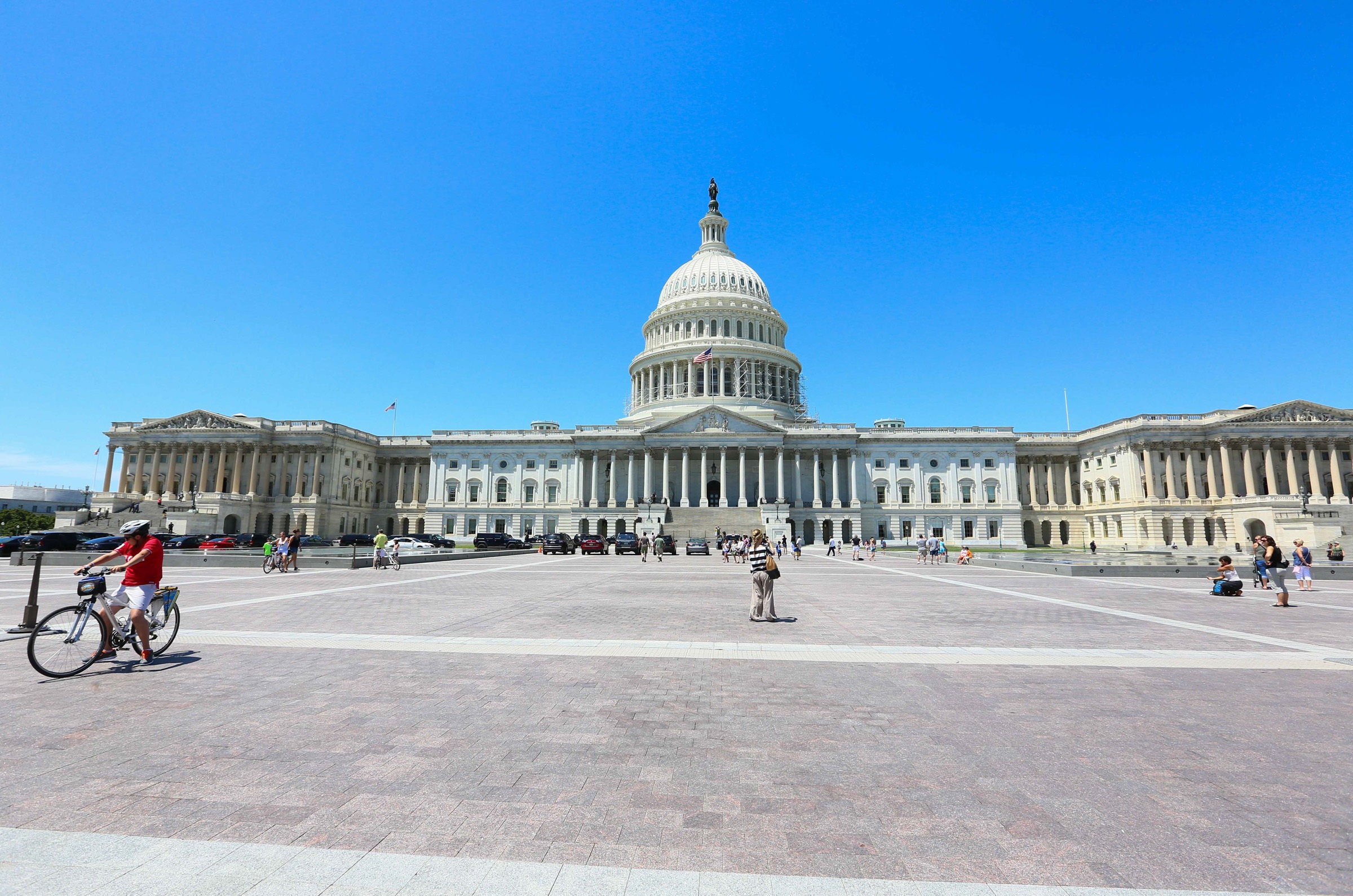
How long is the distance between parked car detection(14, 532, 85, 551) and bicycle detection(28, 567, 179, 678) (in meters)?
39.6

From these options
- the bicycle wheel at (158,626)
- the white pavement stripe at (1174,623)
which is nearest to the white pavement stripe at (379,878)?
the bicycle wheel at (158,626)

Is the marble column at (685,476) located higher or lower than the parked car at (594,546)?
higher

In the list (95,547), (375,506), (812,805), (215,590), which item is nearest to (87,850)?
(812,805)

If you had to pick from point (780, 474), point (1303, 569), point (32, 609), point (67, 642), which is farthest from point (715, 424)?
point (67, 642)

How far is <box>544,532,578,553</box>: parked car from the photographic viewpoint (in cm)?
5462

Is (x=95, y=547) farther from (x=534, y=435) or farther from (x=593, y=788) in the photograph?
(x=534, y=435)

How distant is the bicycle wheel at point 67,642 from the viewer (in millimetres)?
8383

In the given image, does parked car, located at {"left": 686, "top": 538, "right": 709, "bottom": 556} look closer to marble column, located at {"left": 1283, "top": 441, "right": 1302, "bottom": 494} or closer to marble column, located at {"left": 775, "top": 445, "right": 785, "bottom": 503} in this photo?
marble column, located at {"left": 775, "top": 445, "right": 785, "bottom": 503}

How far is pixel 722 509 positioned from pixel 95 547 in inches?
2245

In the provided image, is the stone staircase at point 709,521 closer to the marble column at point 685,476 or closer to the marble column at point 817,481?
the marble column at point 685,476

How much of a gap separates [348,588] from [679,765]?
1856 cm

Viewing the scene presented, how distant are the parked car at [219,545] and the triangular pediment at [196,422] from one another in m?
43.8

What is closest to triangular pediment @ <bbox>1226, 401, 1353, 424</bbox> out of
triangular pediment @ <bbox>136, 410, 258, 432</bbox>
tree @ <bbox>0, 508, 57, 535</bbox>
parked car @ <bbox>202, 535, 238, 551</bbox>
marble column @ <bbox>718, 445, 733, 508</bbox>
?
marble column @ <bbox>718, 445, 733, 508</bbox>

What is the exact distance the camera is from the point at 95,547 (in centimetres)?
3797
